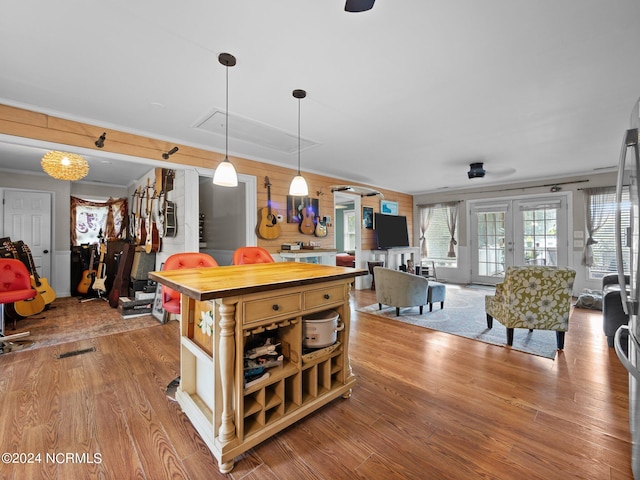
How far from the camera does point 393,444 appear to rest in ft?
5.14

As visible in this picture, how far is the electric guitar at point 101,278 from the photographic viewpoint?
4926 mm

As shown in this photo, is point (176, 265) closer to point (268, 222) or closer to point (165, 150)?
point (165, 150)

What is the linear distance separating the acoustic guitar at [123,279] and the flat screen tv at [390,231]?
4.72 metres

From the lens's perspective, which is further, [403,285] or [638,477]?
[403,285]

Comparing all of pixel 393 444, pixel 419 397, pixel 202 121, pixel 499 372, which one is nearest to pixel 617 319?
pixel 499 372

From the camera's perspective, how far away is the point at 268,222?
435cm

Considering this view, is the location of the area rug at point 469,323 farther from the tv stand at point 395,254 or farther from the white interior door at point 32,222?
the white interior door at point 32,222

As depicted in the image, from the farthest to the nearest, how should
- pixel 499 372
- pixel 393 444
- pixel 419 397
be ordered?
pixel 499 372 → pixel 419 397 → pixel 393 444

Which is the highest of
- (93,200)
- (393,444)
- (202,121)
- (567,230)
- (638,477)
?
(202,121)

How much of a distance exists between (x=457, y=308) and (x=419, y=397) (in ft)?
9.53

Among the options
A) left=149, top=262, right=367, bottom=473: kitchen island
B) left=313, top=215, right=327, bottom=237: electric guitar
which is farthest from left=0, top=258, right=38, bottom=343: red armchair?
left=313, top=215, right=327, bottom=237: electric guitar

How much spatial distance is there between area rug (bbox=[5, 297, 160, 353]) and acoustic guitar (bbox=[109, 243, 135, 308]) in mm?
172

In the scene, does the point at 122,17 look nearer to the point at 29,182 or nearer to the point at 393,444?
the point at 393,444

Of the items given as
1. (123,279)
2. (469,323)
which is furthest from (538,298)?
(123,279)
